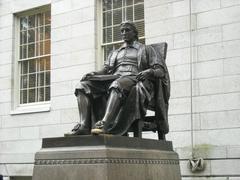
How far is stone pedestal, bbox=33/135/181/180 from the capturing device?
21.9 ft

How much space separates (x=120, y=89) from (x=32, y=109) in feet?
25.4

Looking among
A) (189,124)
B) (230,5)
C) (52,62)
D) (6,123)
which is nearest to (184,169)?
(189,124)

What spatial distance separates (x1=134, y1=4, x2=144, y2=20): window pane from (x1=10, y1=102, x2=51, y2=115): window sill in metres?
3.49

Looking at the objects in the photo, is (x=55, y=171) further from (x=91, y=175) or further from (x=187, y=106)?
(x=187, y=106)

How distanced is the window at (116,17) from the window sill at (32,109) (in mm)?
2287

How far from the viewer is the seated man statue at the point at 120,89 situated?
7.46m

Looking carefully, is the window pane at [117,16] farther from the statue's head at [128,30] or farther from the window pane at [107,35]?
the statue's head at [128,30]

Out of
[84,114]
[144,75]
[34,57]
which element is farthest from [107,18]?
[84,114]

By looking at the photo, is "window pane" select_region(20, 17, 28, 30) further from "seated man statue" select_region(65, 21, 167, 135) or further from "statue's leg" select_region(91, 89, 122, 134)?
"statue's leg" select_region(91, 89, 122, 134)

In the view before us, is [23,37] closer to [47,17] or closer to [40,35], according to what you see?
[40,35]

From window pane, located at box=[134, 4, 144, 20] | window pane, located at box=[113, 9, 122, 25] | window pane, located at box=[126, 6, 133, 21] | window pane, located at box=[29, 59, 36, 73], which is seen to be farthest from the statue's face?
window pane, located at box=[29, 59, 36, 73]

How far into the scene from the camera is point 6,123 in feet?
50.2

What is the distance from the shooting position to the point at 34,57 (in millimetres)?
15320

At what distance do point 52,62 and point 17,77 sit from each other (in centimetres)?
168
